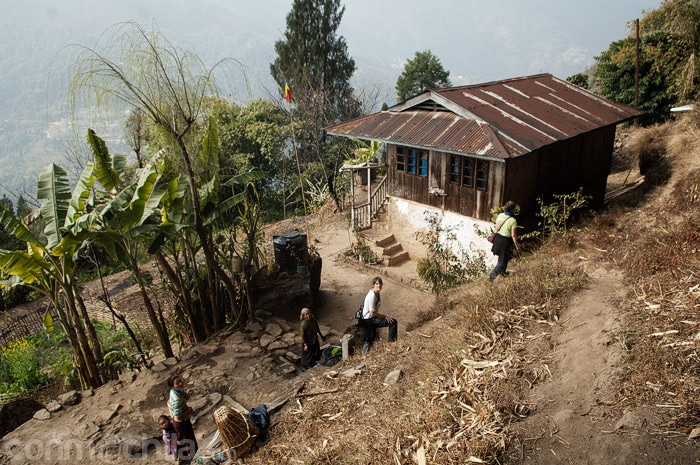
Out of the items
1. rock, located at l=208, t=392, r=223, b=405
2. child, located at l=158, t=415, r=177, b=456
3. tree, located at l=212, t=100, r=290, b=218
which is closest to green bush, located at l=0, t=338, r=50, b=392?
rock, located at l=208, t=392, r=223, b=405

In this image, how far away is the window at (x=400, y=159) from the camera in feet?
43.8

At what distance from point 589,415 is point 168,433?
507 cm

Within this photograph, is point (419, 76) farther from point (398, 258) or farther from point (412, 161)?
point (398, 258)

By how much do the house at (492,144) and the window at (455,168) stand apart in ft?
0.09

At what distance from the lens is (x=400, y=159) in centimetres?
1352

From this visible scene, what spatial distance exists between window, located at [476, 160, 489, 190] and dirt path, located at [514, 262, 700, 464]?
20.0 feet

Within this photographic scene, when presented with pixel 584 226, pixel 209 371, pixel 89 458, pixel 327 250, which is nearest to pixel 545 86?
pixel 584 226

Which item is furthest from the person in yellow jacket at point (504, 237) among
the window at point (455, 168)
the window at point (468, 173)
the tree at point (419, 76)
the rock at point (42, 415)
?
the tree at point (419, 76)

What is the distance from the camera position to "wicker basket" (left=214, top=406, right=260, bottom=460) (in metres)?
5.25

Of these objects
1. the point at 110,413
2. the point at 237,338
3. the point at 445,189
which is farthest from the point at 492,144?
the point at 110,413

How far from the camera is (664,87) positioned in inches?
732

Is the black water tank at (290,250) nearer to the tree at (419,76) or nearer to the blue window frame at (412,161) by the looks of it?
the blue window frame at (412,161)

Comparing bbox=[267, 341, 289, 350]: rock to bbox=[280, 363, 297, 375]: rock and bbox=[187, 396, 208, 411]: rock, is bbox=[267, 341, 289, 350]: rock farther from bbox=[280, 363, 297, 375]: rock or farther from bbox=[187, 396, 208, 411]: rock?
bbox=[187, 396, 208, 411]: rock

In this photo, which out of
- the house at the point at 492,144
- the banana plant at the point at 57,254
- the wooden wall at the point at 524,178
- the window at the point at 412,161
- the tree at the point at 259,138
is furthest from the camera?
the tree at the point at 259,138
